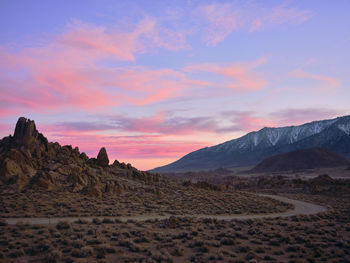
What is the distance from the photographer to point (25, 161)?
44875mm

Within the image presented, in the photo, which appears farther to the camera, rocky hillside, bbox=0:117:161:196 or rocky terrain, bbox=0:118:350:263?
rocky hillside, bbox=0:117:161:196

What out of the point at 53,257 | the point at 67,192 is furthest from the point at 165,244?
the point at 67,192

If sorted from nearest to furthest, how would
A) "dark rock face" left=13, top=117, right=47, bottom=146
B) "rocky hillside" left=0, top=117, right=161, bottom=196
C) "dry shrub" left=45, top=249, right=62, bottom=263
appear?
"dry shrub" left=45, top=249, right=62, bottom=263 < "rocky hillside" left=0, top=117, right=161, bottom=196 < "dark rock face" left=13, top=117, right=47, bottom=146

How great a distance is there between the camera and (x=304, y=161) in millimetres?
182250

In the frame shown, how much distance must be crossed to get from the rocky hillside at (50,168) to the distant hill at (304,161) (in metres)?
142

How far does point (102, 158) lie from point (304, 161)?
522ft

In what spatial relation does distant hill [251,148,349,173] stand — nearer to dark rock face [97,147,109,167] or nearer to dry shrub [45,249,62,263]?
dark rock face [97,147,109,167]

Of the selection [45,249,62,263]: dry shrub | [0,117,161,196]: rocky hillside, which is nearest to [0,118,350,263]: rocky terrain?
[45,249,62,263]: dry shrub

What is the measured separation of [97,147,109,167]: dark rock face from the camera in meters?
56.8

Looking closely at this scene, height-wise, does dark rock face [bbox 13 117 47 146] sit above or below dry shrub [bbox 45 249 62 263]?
above

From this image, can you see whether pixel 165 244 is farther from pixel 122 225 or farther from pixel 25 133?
pixel 25 133

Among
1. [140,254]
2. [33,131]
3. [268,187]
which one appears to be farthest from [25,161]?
[268,187]

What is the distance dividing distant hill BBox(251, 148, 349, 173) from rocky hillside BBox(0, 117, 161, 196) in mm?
141998

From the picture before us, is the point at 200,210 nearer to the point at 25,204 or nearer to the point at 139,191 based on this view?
the point at 139,191
